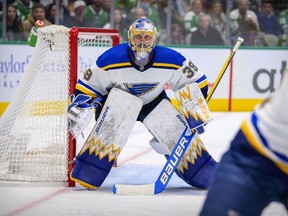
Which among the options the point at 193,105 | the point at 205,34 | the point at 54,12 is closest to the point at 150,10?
the point at 205,34

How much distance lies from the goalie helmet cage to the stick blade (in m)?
0.40

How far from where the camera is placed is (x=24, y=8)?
27.3ft

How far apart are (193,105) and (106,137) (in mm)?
495

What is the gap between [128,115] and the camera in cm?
476

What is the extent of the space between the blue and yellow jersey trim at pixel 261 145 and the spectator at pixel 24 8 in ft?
20.1

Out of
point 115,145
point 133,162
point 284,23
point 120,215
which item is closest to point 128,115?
point 115,145

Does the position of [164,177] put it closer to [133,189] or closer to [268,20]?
[133,189]

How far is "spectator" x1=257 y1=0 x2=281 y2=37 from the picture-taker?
9.21 meters

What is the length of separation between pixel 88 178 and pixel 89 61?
1.79 meters

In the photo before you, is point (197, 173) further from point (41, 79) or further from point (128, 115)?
point (41, 79)

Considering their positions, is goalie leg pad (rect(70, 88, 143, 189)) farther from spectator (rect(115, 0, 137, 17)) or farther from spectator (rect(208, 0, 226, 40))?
spectator (rect(208, 0, 226, 40))

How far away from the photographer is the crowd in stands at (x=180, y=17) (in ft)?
27.4

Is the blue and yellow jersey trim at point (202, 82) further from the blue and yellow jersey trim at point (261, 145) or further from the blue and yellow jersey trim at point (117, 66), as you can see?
the blue and yellow jersey trim at point (261, 145)

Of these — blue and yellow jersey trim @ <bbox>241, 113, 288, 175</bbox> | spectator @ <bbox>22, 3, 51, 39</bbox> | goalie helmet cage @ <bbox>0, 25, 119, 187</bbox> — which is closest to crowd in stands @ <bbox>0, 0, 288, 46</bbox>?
spectator @ <bbox>22, 3, 51, 39</bbox>
